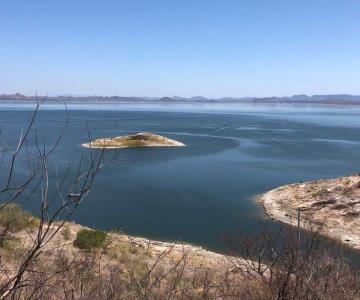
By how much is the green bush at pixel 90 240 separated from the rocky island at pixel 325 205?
12850 millimetres

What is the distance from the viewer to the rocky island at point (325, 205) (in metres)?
29.1

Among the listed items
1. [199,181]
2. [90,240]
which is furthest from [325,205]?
[90,240]

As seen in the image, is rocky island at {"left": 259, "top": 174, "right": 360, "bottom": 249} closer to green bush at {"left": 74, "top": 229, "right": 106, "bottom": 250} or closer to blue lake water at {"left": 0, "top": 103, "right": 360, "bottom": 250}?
blue lake water at {"left": 0, "top": 103, "right": 360, "bottom": 250}

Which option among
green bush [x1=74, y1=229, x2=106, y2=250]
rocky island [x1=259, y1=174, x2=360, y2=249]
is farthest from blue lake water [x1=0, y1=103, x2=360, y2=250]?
green bush [x1=74, y1=229, x2=106, y2=250]

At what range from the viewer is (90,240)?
20766mm

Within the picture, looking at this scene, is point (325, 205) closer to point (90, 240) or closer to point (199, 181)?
point (199, 181)

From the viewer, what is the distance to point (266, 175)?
46438mm

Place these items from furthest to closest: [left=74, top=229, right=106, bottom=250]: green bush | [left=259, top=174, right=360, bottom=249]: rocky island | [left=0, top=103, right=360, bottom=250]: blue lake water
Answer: [left=0, top=103, right=360, bottom=250]: blue lake water, [left=259, top=174, right=360, bottom=249]: rocky island, [left=74, top=229, right=106, bottom=250]: green bush

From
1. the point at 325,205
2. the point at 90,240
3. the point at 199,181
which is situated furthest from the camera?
the point at 199,181

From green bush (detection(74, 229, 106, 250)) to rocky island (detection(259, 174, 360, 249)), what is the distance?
1285 centimetres

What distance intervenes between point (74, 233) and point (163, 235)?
613 centimetres

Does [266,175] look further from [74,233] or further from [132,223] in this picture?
[74,233]

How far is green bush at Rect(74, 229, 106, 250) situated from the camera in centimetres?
2053

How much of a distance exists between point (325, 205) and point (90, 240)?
1954 cm
